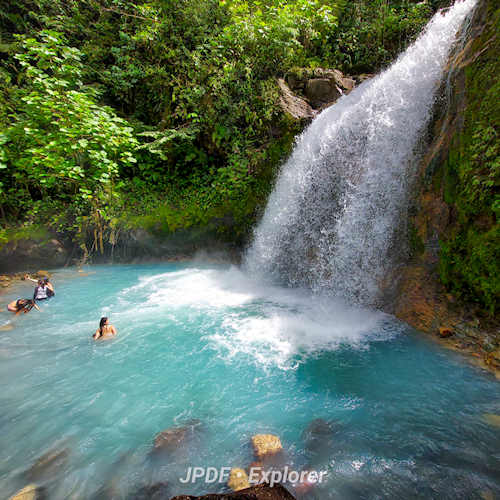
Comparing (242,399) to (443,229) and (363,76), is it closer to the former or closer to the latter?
(443,229)

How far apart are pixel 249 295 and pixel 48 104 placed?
751 cm

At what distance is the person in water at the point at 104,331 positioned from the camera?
4742 millimetres

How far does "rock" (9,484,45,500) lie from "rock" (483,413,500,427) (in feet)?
13.9

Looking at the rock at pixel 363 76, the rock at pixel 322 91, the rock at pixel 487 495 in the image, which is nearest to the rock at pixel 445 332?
the rock at pixel 487 495

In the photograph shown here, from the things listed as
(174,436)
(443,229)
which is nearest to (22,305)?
(174,436)

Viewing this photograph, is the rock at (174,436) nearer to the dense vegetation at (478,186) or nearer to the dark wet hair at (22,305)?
the dense vegetation at (478,186)

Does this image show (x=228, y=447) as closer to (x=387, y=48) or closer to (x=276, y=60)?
(x=276, y=60)

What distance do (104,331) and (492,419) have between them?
5.65 meters

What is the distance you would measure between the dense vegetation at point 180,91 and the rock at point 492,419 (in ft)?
23.4

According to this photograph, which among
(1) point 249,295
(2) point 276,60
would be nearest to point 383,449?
(1) point 249,295

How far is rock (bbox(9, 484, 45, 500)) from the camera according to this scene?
7.02 feet

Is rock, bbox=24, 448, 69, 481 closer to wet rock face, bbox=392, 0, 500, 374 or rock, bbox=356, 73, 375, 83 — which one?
wet rock face, bbox=392, 0, 500, 374

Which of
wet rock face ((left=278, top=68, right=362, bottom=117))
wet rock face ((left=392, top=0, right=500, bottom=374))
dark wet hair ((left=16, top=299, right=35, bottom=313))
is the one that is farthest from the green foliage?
wet rock face ((left=392, top=0, right=500, bottom=374))

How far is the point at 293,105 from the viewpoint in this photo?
879 centimetres
